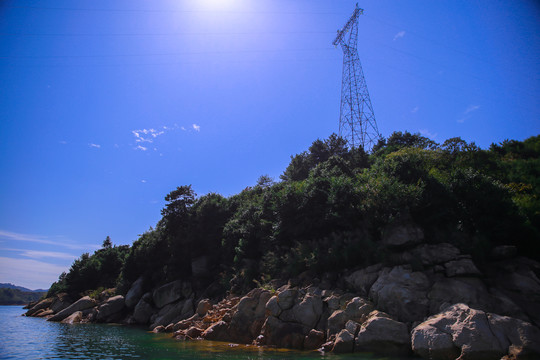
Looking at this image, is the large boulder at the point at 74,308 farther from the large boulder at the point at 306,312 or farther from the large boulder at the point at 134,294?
the large boulder at the point at 306,312

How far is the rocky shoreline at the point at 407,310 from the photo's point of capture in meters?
10.8

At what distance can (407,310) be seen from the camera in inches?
529

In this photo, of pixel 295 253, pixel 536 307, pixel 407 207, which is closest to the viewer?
pixel 536 307

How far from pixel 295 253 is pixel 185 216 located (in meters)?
19.7

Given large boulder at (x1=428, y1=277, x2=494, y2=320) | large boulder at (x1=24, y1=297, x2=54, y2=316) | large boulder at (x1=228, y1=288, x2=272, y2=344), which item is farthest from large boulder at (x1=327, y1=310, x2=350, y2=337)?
large boulder at (x1=24, y1=297, x2=54, y2=316)

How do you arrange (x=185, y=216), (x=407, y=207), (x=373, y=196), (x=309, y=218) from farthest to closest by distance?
(x=185, y=216)
(x=309, y=218)
(x=373, y=196)
(x=407, y=207)

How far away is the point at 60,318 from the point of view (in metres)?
34.1

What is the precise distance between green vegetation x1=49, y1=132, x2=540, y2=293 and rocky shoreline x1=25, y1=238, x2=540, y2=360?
135cm

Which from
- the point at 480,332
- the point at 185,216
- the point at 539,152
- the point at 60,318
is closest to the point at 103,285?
the point at 60,318

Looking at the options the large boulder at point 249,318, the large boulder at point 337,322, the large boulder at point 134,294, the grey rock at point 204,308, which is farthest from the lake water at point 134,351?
the large boulder at point 134,294

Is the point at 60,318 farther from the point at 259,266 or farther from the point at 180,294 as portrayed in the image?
the point at 259,266

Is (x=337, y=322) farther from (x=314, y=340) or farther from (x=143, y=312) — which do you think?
(x=143, y=312)

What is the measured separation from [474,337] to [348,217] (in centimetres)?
1062

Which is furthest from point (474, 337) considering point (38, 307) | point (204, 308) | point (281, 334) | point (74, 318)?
point (38, 307)
